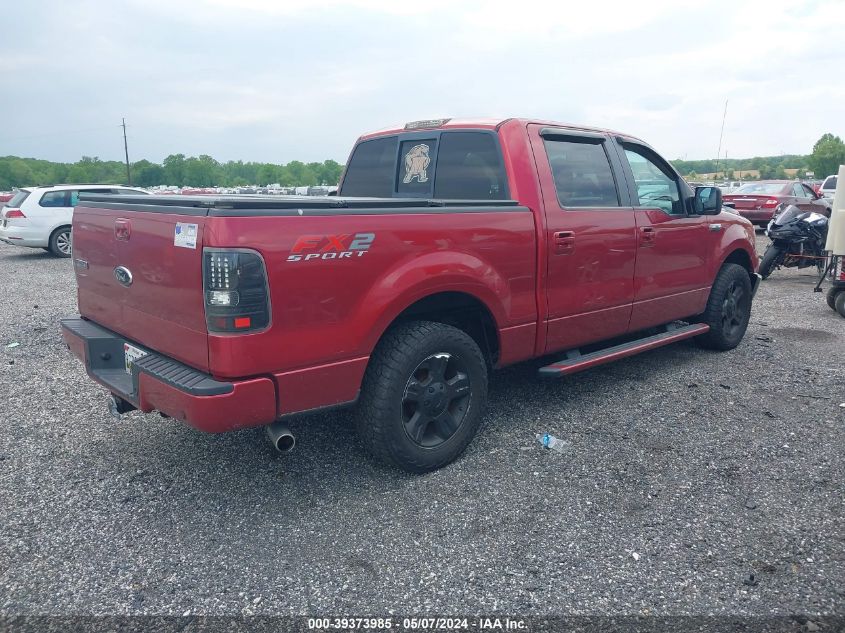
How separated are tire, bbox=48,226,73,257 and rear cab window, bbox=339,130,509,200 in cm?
1108

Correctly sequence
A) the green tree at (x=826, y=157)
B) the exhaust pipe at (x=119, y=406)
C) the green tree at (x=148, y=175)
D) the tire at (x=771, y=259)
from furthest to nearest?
the green tree at (x=826, y=157) → the green tree at (x=148, y=175) → the tire at (x=771, y=259) → the exhaust pipe at (x=119, y=406)

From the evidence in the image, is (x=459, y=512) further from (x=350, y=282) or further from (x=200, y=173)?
(x=200, y=173)

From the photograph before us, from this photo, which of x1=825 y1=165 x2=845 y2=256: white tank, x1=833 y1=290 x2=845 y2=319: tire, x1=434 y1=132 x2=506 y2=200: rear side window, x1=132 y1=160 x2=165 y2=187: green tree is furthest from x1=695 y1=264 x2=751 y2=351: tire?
x1=132 y1=160 x2=165 y2=187: green tree

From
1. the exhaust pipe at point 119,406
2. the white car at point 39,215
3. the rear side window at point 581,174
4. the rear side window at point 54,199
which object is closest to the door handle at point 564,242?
the rear side window at point 581,174

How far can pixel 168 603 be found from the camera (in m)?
2.64

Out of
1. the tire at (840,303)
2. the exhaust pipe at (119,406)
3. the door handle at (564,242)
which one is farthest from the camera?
the tire at (840,303)

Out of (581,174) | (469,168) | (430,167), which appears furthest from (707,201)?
(430,167)

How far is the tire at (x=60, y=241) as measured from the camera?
1407 centimetres

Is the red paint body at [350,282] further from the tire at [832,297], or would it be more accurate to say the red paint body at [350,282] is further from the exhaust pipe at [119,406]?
the tire at [832,297]

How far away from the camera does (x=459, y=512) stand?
3322mm

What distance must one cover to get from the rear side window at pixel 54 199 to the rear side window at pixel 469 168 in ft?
39.5

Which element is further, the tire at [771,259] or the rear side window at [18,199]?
the rear side window at [18,199]

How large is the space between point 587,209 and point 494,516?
2.14m

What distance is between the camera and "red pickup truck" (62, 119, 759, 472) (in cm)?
290
